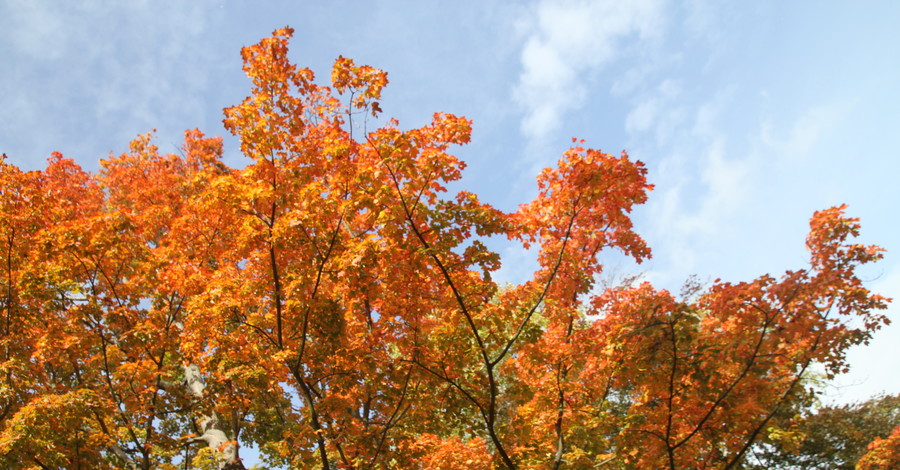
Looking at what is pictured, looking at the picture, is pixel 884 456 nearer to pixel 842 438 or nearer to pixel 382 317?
pixel 842 438

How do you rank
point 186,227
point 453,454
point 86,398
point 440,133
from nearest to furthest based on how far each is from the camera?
1. point 86,398
2. point 440,133
3. point 453,454
4. point 186,227

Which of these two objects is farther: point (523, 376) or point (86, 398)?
point (523, 376)

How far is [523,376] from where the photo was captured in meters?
8.11

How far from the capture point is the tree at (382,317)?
547 cm

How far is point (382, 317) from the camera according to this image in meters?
6.62

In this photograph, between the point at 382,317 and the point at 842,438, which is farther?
the point at 842,438

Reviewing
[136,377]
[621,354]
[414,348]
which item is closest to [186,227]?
[136,377]

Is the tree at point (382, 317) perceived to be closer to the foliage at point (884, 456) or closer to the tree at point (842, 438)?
the foliage at point (884, 456)

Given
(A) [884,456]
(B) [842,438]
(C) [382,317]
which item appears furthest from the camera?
(B) [842,438]

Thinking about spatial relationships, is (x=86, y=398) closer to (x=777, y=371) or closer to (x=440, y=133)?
(x=440, y=133)

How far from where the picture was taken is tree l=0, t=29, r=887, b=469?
18.0 ft

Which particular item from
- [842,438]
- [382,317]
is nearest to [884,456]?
[842,438]

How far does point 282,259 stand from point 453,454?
3.64m

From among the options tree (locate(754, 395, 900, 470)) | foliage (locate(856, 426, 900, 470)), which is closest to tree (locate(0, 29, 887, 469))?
foliage (locate(856, 426, 900, 470))
